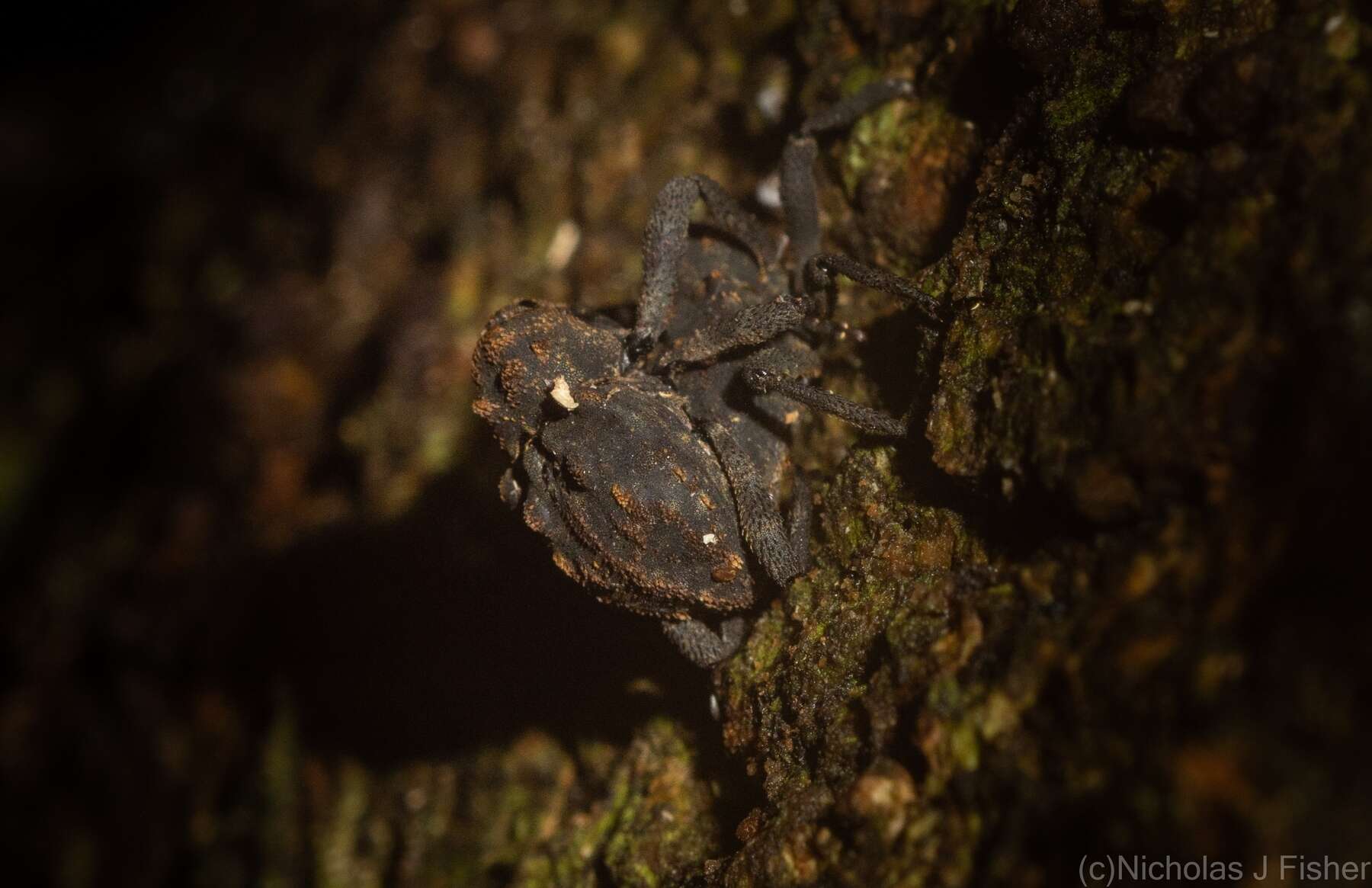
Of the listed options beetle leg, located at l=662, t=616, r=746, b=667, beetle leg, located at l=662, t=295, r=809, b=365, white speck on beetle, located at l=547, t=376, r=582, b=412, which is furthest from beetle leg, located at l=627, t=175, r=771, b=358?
beetle leg, located at l=662, t=616, r=746, b=667

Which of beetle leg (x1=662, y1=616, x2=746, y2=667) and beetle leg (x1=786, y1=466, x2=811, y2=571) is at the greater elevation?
beetle leg (x1=786, y1=466, x2=811, y2=571)

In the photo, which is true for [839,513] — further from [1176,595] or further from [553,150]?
[553,150]


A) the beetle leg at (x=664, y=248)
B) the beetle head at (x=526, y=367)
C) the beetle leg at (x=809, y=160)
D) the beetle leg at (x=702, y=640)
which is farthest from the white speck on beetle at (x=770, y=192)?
the beetle leg at (x=702, y=640)

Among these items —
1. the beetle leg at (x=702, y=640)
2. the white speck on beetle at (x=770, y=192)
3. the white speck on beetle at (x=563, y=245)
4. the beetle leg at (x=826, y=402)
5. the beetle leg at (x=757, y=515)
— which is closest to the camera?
the beetle leg at (x=826, y=402)

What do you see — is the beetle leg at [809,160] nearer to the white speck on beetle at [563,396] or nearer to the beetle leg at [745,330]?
the beetle leg at [745,330]

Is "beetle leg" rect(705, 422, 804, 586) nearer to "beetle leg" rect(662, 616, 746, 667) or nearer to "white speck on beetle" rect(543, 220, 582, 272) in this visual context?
"beetle leg" rect(662, 616, 746, 667)

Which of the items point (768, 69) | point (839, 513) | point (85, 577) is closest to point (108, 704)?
point (85, 577)
